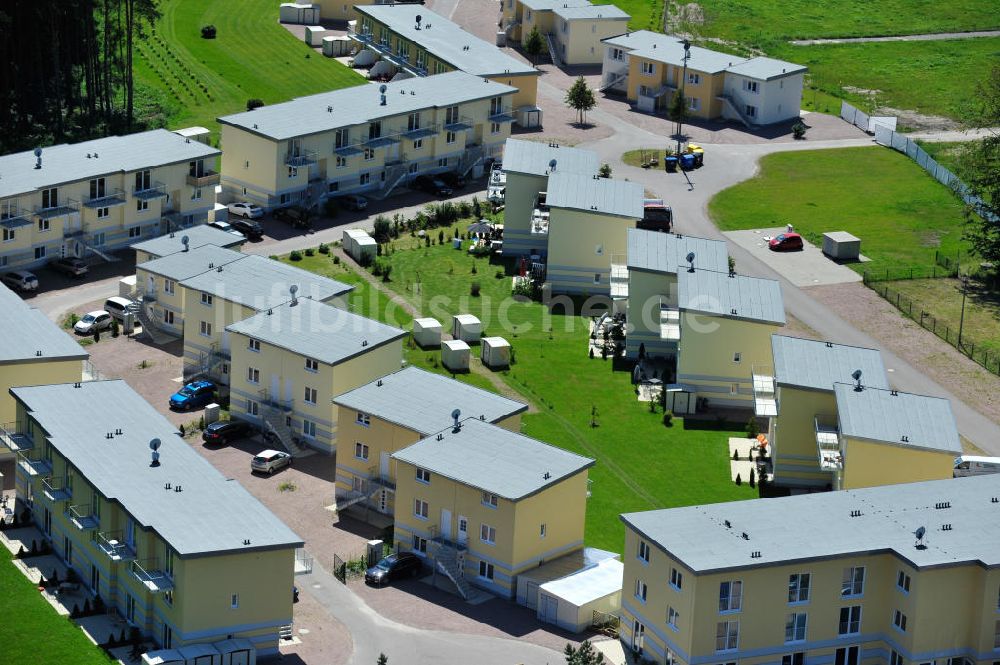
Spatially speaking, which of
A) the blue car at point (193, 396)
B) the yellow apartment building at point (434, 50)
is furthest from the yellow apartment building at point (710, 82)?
the blue car at point (193, 396)

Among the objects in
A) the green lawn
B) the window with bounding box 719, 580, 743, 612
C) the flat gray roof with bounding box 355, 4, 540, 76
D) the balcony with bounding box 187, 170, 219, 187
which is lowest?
the green lawn

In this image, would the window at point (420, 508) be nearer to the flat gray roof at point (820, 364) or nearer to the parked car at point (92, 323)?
the flat gray roof at point (820, 364)

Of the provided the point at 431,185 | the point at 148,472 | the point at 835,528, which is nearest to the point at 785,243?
the point at 431,185

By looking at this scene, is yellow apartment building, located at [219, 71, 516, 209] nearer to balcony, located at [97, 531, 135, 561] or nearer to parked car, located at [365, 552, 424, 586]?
parked car, located at [365, 552, 424, 586]

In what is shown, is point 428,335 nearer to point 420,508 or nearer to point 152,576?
point 420,508

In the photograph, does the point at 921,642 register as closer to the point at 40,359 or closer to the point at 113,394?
the point at 113,394

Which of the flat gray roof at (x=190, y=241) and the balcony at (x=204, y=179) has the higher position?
the balcony at (x=204, y=179)

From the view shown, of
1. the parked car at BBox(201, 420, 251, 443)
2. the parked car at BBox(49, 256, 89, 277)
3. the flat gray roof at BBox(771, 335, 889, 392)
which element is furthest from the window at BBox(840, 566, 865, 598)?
the parked car at BBox(49, 256, 89, 277)
